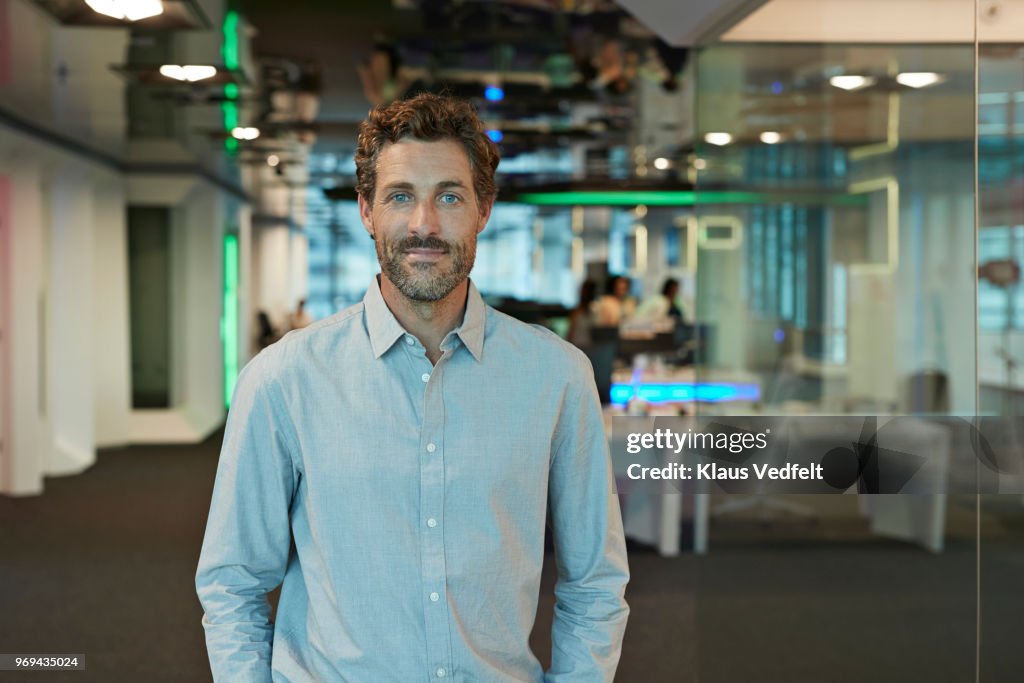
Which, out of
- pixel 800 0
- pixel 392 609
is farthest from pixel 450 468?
pixel 800 0

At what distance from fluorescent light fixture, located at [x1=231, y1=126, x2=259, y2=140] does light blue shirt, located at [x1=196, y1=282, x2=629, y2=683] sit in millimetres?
8272

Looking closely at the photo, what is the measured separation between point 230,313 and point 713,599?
228 inches

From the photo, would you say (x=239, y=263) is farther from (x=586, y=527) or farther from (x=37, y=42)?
(x=586, y=527)

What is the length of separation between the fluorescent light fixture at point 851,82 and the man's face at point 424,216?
225 inches

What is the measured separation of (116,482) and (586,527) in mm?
7170

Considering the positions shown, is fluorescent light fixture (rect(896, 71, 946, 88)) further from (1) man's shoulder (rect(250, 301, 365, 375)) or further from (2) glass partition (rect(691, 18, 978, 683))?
(1) man's shoulder (rect(250, 301, 365, 375))

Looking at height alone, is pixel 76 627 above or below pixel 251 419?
→ below

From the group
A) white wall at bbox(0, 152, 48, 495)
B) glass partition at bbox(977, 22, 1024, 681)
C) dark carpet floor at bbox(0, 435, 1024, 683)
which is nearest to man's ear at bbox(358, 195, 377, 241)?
glass partition at bbox(977, 22, 1024, 681)

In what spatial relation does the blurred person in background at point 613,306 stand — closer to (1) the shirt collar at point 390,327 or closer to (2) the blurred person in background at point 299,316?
(2) the blurred person in background at point 299,316

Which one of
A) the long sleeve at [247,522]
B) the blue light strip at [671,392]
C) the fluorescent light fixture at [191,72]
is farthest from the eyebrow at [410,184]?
the blue light strip at [671,392]

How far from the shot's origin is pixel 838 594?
5.52m

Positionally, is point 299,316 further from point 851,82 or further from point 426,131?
point 426,131

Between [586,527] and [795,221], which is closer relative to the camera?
[586,527]

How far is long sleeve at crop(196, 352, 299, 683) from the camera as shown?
170cm
